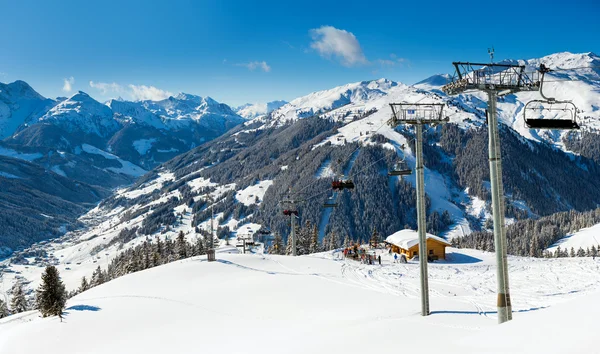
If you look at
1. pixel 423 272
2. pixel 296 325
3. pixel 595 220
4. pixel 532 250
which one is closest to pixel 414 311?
pixel 423 272

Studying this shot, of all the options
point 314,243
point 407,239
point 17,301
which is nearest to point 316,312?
point 407,239

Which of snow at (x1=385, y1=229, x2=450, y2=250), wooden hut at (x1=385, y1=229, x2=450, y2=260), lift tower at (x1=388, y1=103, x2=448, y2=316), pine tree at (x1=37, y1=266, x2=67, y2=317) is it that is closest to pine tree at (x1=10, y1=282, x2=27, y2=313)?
pine tree at (x1=37, y1=266, x2=67, y2=317)

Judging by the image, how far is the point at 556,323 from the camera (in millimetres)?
9453

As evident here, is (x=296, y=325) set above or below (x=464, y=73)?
below

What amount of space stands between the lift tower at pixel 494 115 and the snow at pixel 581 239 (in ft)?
492

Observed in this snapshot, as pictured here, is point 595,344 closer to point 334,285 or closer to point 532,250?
point 334,285

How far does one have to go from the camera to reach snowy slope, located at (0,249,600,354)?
10617 mm

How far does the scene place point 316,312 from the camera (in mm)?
23344

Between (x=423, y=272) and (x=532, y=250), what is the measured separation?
360ft

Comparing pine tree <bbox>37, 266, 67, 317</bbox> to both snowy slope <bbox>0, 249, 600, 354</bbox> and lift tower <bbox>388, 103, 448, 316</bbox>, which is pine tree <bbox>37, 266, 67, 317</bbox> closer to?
snowy slope <bbox>0, 249, 600, 354</bbox>

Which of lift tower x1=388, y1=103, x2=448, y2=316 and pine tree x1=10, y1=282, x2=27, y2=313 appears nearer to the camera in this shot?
lift tower x1=388, y1=103, x2=448, y2=316

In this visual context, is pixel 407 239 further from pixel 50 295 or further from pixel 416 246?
pixel 50 295

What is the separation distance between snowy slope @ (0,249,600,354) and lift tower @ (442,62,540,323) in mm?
2344

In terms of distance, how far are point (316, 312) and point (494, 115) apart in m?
15.2
